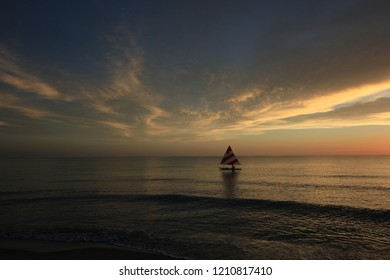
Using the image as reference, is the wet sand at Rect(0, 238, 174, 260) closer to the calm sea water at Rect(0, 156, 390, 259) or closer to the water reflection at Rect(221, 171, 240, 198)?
the calm sea water at Rect(0, 156, 390, 259)

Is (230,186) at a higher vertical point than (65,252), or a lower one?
lower

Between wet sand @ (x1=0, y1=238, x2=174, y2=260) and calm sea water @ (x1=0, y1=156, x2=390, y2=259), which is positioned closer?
wet sand @ (x1=0, y1=238, x2=174, y2=260)

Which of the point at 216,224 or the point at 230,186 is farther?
the point at 230,186

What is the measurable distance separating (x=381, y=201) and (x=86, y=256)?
33.6m

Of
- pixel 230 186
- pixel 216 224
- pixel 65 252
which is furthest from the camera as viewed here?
pixel 230 186

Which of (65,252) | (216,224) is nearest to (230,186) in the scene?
(216,224)

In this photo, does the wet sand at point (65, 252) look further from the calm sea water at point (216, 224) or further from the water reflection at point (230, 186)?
the water reflection at point (230, 186)

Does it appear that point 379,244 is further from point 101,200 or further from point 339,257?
point 101,200

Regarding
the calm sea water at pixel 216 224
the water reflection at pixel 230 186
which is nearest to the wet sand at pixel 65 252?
the calm sea water at pixel 216 224

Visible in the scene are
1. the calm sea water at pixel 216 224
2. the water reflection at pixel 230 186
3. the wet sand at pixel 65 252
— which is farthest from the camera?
the water reflection at pixel 230 186

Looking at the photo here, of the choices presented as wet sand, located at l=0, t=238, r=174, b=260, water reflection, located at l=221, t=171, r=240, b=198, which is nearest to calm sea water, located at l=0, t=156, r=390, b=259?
wet sand, located at l=0, t=238, r=174, b=260

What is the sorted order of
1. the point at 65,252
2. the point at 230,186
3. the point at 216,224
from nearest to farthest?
the point at 65,252 → the point at 216,224 → the point at 230,186

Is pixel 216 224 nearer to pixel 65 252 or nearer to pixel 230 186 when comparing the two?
pixel 65 252

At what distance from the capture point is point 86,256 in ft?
45.3
